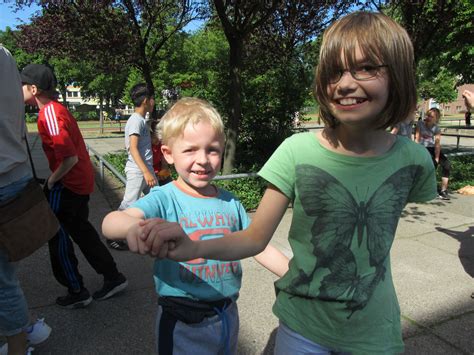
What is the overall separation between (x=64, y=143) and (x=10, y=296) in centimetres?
119

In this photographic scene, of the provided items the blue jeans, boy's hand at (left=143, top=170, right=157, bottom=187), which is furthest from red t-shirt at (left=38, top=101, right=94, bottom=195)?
boy's hand at (left=143, top=170, right=157, bottom=187)

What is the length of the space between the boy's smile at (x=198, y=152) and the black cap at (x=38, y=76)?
1935 millimetres

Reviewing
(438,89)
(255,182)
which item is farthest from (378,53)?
(438,89)

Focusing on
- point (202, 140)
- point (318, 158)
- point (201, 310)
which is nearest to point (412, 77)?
point (318, 158)

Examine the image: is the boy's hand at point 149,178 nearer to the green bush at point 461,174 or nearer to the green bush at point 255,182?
the green bush at point 255,182

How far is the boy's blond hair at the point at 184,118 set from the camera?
1.66 m

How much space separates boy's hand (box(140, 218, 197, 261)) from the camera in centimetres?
104

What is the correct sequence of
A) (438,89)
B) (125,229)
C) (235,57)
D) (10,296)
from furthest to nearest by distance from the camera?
(438,89)
(235,57)
(10,296)
(125,229)

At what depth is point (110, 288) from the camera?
11.3ft

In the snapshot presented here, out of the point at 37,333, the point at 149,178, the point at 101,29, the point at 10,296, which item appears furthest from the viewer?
the point at 101,29

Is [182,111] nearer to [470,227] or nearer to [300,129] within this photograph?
[470,227]

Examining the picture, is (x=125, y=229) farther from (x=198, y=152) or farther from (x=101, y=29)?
(x=101, y=29)

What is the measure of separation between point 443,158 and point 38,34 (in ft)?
33.9

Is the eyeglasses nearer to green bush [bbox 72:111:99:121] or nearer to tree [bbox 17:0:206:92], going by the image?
tree [bbox 17:0:206:92]
